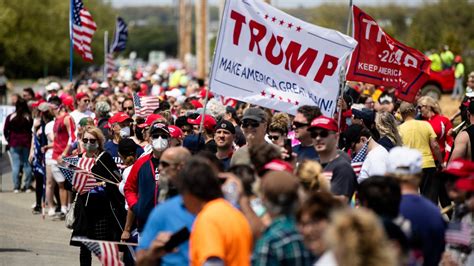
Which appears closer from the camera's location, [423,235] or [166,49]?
[423,235]

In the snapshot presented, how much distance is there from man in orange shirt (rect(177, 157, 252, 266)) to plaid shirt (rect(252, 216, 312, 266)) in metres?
0.18

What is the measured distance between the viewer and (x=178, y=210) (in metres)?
6.89

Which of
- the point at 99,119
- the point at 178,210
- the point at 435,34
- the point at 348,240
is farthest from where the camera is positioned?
the point at 435,34

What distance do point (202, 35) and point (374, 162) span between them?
4227 centimetres

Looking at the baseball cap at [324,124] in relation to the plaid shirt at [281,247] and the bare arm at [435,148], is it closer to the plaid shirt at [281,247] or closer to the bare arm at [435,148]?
the plaid shirt at [281,247]

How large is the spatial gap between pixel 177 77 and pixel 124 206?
23.8 meters

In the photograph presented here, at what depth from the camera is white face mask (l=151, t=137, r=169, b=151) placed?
33.6ft

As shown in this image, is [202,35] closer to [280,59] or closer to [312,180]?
[280,59]

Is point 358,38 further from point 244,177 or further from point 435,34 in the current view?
point 435,34

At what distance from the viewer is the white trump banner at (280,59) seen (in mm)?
11008

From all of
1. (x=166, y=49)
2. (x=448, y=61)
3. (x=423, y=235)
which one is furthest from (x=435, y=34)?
(x=166, y=49)

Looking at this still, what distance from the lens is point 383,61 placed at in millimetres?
12961

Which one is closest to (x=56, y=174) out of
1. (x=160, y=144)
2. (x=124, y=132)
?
(x=124, y=132)

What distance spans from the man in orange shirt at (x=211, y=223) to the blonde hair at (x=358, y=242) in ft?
3.54
